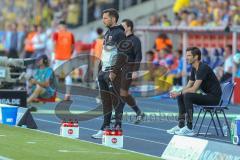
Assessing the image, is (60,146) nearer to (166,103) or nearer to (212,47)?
(166,103)

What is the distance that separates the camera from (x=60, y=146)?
13.7 m

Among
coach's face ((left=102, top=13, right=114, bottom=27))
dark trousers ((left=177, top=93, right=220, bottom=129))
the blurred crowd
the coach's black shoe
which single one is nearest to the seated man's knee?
dark trousers ((left=177, top=93, right=220, bottom=129))

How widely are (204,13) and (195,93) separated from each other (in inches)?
562

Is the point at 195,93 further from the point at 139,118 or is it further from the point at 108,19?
the point at 139,118

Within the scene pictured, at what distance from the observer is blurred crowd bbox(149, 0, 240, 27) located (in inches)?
1139

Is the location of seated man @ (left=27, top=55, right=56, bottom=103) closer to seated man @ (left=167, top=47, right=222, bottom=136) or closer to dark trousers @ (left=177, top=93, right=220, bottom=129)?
seated man @ (left=167, top=47, right=222, bottom=136)

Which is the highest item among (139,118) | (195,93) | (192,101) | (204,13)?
(204,13)

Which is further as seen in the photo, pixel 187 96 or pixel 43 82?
pixel 43 82

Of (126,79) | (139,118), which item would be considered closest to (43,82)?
(139,118)

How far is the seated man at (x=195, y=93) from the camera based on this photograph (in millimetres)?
16453

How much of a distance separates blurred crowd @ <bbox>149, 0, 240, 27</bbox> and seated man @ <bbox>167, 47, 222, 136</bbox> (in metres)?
11.0

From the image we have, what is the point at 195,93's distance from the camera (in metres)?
16.5

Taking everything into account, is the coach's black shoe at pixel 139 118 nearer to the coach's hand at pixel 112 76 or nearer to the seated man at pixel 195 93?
the seated man at pixel 195 93

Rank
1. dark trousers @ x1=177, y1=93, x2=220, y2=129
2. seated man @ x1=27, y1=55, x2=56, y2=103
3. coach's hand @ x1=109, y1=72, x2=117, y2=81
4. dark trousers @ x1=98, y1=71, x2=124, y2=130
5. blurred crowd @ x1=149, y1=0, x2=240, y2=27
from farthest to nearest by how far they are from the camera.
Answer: blurred crowd @ x1=149, y1=0, x2=240, y2=27, seated man @ x1=27, y1=55, x2=56, y2=103, dark trousers @ x1=177, y1=93, x2=220, y2=129, dark trousers @ x1=98, y1=71, x2=124, y2=130, coach's hand @ x1=109, y1=72, x2=117, y2=81
